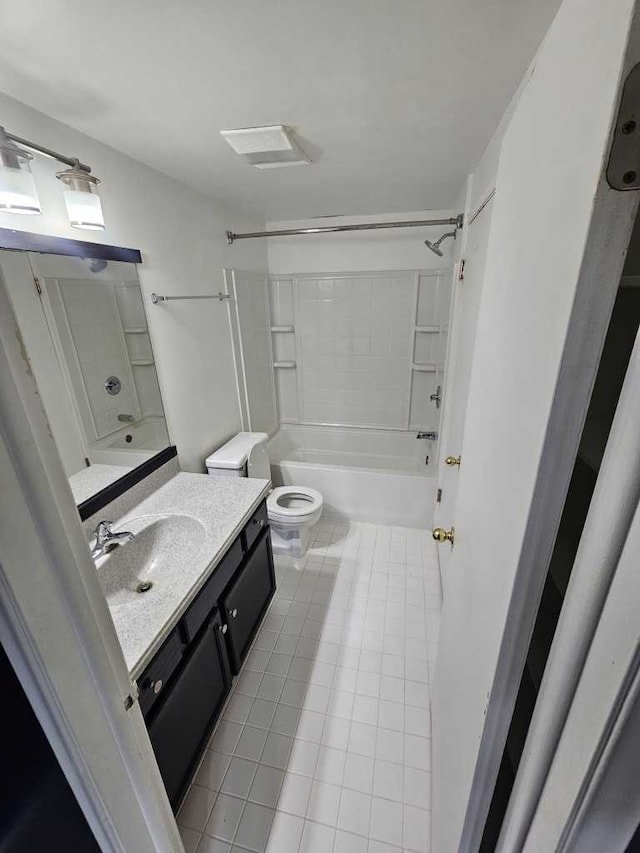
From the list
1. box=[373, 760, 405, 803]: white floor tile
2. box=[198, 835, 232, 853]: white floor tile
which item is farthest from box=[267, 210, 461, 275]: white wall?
box=[198, 835, 232, 853]: white floor tile

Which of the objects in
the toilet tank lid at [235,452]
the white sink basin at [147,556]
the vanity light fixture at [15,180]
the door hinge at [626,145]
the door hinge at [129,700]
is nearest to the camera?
the door hinge at [626,145]

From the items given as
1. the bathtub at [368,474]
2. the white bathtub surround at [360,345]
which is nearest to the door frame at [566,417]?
the bathtub at [368,474]

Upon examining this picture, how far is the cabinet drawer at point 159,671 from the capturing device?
0.98m

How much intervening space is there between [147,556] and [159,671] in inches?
18.5

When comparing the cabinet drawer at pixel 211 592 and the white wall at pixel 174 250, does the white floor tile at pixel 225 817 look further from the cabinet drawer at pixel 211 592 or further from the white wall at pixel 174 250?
the white wall at pixel 174 250

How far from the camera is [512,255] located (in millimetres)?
662

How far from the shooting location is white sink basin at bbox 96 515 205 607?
49.3 inches

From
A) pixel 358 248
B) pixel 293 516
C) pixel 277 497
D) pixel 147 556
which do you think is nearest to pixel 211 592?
pixel 147 556

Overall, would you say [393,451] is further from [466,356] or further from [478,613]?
[478,613]

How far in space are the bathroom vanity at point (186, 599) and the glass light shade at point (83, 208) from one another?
113cm

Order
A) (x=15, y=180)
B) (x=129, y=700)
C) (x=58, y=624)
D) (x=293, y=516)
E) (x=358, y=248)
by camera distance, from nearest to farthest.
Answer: (x=58, y=624) → (x=129, y=700) → (x=15, y=180) → (x=293, y=516) → (x=358, y=248)

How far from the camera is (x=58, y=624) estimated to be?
1.55 ft

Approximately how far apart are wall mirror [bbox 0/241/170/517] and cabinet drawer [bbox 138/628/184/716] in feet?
2.06

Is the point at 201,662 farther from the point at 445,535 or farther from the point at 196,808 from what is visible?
the point at 445,535
